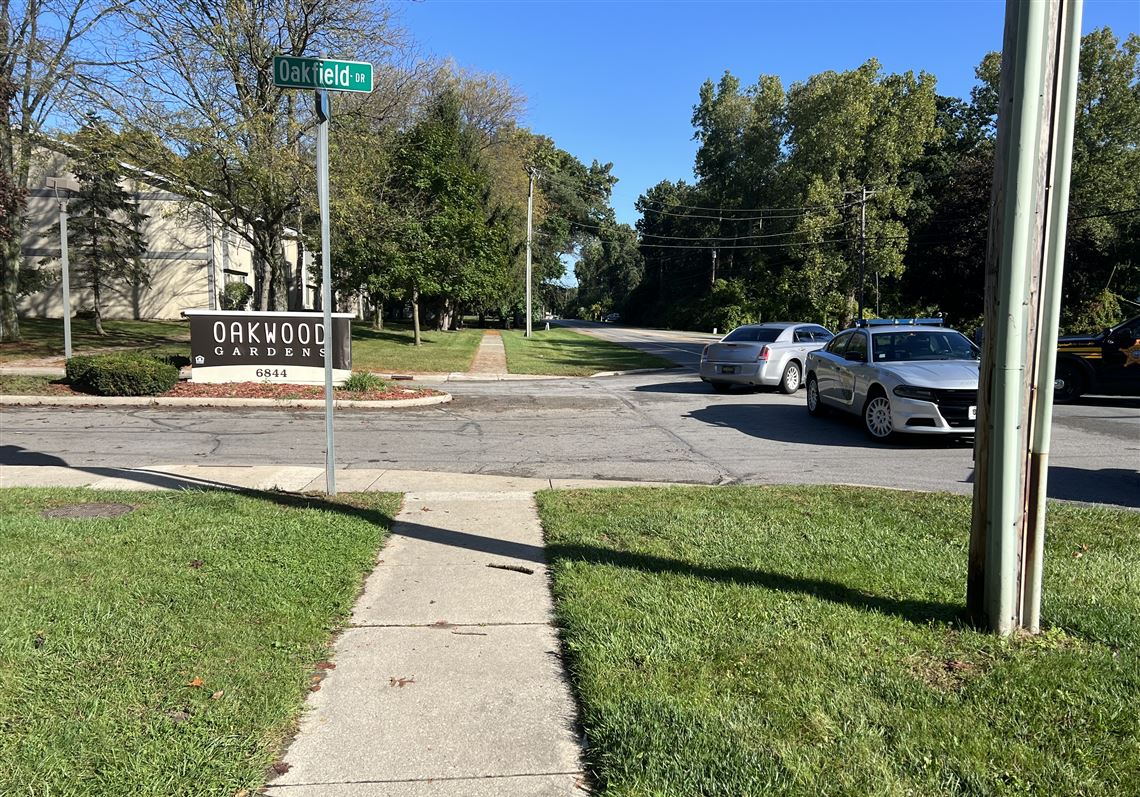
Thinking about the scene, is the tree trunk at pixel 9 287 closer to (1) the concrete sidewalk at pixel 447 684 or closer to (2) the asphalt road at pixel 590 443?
(2) the asphalt road at pixel 590 443

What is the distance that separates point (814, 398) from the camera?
12508mm

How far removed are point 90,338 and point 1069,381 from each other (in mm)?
28486

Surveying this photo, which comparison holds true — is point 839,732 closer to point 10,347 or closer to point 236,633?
point 236,633

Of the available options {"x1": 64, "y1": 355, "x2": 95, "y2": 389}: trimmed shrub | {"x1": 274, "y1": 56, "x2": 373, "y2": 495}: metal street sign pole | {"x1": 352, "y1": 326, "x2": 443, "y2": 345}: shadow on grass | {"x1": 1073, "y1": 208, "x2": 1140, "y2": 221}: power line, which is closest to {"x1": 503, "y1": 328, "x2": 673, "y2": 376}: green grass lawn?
{"x1": 352, "y1": 326, "x2": 443, "y2": 345}: shadow on grass

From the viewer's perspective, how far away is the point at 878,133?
167 feet

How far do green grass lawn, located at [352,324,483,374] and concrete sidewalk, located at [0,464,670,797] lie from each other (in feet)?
53.1

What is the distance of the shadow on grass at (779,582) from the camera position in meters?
3.94

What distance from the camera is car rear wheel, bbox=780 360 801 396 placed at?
51.6 feet

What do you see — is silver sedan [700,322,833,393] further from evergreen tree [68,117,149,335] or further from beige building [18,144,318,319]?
beige building [18,144,318,319]

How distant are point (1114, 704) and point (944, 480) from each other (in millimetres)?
5146

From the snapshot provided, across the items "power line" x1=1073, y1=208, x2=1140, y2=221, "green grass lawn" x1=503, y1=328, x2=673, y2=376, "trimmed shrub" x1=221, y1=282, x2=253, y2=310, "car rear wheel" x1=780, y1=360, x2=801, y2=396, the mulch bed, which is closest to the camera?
the mulch bed

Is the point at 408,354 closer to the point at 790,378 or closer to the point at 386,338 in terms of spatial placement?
the point at 386,338

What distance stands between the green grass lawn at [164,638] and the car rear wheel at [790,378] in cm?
1160

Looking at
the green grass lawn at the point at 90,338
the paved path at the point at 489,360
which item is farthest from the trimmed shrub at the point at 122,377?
the paved path at the point at 489,360
